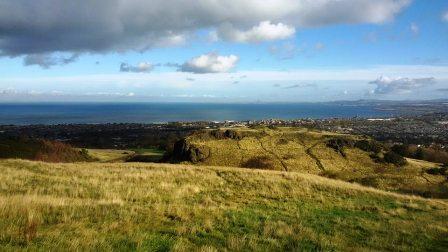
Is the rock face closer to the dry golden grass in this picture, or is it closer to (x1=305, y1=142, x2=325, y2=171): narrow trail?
the dry golden grass

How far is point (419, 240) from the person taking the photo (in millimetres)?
13227

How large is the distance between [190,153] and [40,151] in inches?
636

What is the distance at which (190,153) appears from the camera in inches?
1626

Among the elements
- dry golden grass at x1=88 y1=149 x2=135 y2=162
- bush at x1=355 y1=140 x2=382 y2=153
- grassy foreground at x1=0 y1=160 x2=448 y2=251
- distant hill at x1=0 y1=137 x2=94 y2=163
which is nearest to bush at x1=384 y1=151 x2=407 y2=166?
bush at x1=355 y1=140 x2=382 y2=153

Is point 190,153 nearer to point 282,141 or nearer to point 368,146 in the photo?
point 282,141

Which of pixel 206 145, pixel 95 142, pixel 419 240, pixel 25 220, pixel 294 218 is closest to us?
pixel 25 220

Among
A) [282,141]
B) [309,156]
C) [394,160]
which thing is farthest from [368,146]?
[282,141]

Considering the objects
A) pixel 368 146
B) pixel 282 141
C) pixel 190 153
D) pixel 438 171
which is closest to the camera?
pixel 438 171

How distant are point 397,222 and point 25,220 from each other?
1191cm

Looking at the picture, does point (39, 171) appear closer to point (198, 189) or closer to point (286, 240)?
point (198, 189)

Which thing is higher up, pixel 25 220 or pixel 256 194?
pixel 25 220

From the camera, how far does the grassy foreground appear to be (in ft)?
33.9

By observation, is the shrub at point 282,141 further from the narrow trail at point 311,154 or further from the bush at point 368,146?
the bush at point 368,146

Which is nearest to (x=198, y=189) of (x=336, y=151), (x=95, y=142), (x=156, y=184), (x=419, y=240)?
(x=156, y=184)
